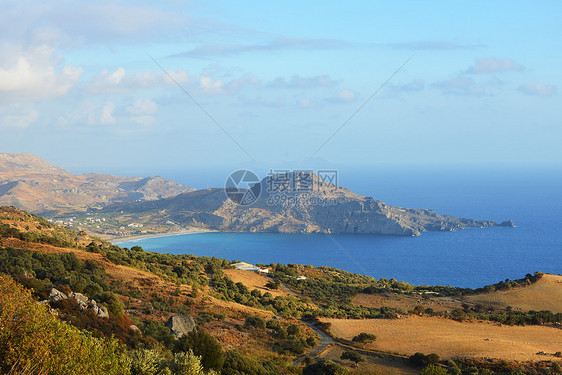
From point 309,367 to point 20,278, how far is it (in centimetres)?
1147

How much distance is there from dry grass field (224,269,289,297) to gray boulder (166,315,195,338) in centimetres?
1423

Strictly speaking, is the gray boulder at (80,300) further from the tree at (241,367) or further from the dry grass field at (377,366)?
the dry grass field at (377,366)

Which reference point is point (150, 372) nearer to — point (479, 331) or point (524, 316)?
point (479, 331)

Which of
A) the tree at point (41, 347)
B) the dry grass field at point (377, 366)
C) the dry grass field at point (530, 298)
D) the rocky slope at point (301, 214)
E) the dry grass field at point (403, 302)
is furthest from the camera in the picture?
the rocky slope at point (301, 214)

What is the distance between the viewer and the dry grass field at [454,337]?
56.2 ft

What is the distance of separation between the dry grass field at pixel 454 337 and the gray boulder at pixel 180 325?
7.69 m

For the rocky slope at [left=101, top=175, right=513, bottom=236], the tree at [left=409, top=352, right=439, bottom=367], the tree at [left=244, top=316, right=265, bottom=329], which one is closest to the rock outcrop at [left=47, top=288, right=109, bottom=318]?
the tree at [left=244, top=316, right=265, bottom=329]

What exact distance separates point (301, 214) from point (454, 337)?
120 metres

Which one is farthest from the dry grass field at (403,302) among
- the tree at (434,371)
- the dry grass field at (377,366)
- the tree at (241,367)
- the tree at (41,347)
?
the tree at (41,347)

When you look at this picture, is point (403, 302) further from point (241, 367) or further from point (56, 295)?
point (56, 295)

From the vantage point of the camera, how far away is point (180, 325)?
16.6 m

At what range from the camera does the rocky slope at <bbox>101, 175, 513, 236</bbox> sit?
130 m

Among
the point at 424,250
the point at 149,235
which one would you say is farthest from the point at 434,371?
the point at 149,235

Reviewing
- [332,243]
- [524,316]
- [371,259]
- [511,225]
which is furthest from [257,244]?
[524,316]
